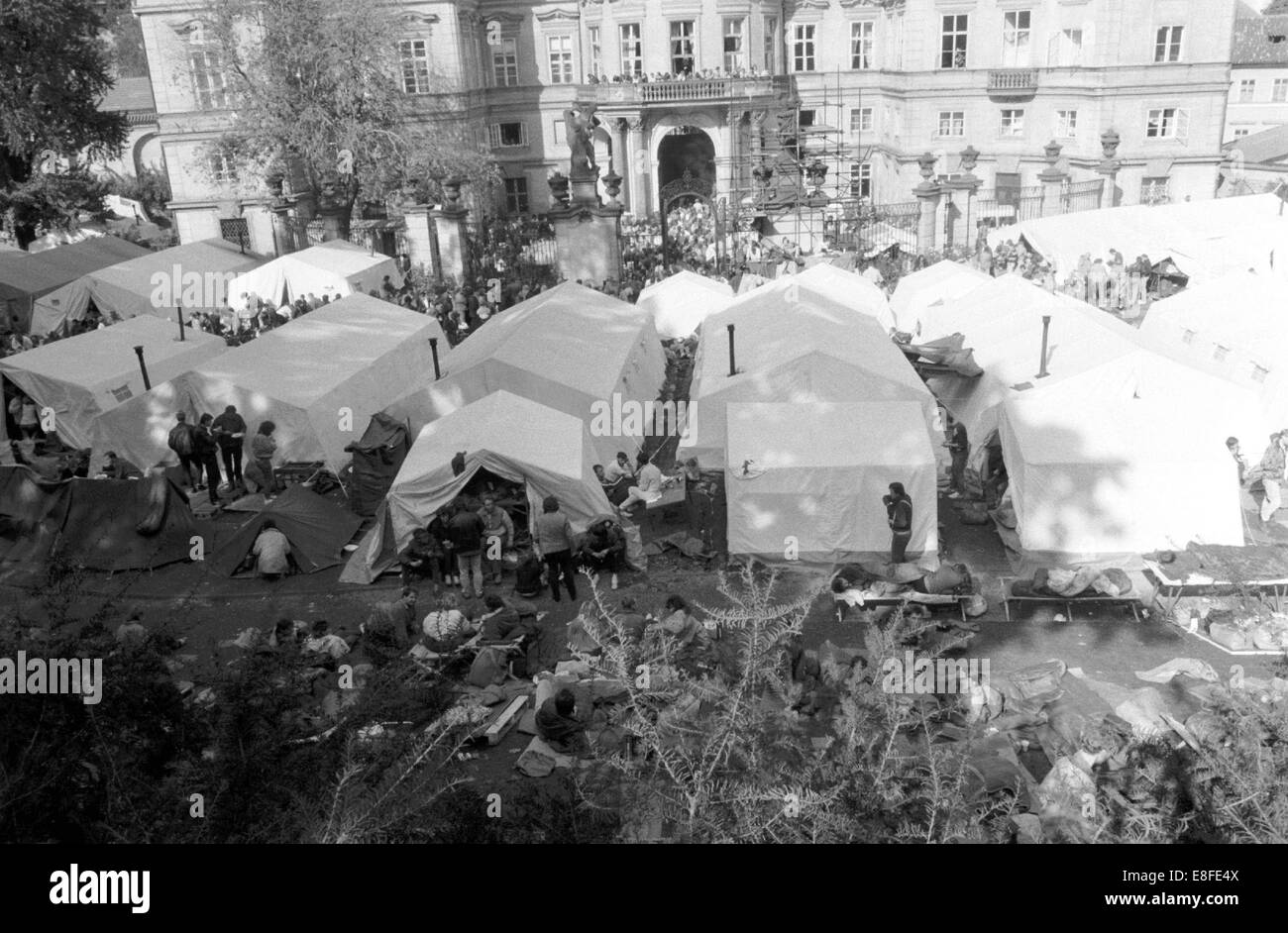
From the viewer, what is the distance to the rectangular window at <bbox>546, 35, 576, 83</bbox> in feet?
133

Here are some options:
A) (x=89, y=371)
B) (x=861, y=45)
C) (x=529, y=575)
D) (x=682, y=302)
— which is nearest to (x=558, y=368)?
(x=529, y=575)

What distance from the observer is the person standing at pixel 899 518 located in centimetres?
1178

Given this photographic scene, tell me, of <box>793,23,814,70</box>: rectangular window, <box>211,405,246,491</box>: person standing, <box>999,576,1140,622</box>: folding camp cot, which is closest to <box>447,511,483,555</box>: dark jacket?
<box>211,405,246,491</box>: person standing

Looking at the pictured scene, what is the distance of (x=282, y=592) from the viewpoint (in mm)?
12570

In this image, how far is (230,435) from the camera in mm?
15062

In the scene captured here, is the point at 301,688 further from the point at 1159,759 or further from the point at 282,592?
the point at 1159,759

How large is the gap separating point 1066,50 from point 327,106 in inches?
957

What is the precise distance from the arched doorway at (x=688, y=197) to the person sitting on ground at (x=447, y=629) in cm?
1860

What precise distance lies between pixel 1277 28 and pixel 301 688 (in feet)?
202

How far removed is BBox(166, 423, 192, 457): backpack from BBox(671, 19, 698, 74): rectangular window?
96.0 feet

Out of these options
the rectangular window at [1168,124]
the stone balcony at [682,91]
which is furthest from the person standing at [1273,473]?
the stone balcony at [682,91]

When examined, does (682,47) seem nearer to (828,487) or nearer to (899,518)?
(828,487)

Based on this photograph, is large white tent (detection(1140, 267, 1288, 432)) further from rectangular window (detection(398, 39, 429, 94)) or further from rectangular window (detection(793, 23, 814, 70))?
rectangular window (detection(398, 39, 429, 94))

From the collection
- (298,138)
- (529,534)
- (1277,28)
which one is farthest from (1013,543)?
(1277,28)
